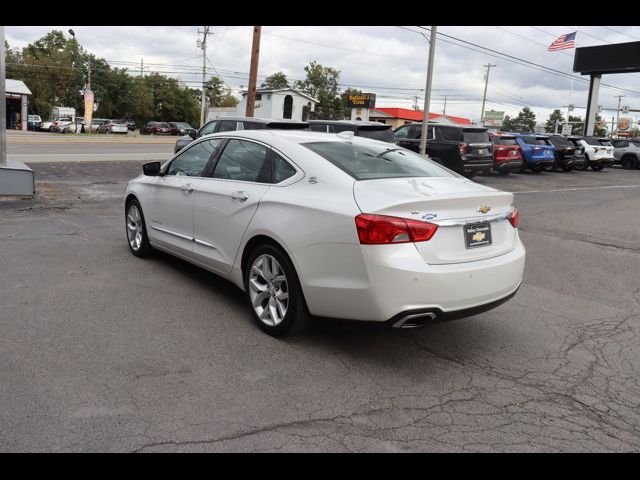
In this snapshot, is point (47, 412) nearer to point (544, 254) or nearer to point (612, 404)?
point (612, 404)

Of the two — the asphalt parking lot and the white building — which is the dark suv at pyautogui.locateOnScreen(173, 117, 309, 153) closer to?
the asphalt parking lot

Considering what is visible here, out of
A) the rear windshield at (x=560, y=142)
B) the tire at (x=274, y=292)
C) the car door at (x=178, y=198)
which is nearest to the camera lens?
the tire at (x=274, y=292)

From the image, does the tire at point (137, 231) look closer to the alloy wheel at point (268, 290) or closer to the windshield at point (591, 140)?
the alloy wheel at point (268, 290)

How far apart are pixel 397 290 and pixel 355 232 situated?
47 centimetres

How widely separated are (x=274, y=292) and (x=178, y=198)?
75.2 inches

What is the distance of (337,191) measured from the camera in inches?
167

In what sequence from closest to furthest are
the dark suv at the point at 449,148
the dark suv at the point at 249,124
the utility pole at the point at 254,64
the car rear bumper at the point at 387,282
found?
the car rear bumper at the point at 387,282, the dark suv at the point at 249,124, the dark suv at the point at 449,148, the utility pole at the point at 254,64

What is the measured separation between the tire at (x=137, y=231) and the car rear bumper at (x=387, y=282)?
3120 mm

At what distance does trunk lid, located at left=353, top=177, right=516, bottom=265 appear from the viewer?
12.9 feet

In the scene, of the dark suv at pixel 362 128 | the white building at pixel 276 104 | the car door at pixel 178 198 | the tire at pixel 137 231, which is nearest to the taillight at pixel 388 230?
the car door at pixel 178 198

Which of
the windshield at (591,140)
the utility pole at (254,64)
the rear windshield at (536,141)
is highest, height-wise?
the utility pole at (254,64)

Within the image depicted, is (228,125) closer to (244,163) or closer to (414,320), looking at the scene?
(244,163)

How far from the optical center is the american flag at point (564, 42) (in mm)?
33269

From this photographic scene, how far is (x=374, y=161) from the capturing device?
4906mm
